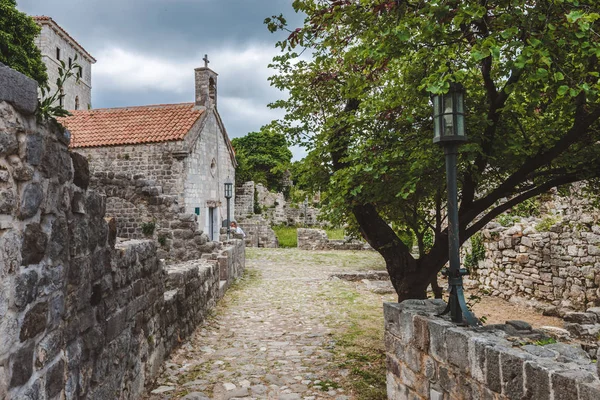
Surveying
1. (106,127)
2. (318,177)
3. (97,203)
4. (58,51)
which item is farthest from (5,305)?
(58,51)

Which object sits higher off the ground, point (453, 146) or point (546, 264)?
point (453, 146)

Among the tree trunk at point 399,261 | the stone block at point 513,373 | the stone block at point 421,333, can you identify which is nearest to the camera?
the stone block at point 513,373

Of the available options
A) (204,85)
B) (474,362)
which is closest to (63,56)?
(204,85)

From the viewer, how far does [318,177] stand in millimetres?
6379

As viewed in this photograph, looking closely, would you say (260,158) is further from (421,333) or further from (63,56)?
(421,333)

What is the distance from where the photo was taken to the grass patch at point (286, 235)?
28.8m

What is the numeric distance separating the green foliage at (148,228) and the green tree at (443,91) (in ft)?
20.3

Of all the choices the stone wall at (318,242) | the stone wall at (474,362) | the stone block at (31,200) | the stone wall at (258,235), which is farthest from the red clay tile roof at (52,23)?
the stone wall at (474,362)

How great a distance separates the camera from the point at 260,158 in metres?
39.5

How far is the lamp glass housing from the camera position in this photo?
12.7 feet

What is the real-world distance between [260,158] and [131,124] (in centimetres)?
2149

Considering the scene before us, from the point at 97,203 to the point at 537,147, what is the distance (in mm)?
4659

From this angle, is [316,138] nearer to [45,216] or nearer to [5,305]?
[45,216]

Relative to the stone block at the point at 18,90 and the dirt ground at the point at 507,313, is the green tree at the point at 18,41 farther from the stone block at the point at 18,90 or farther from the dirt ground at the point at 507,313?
the dirt ground at the point at 507,313
